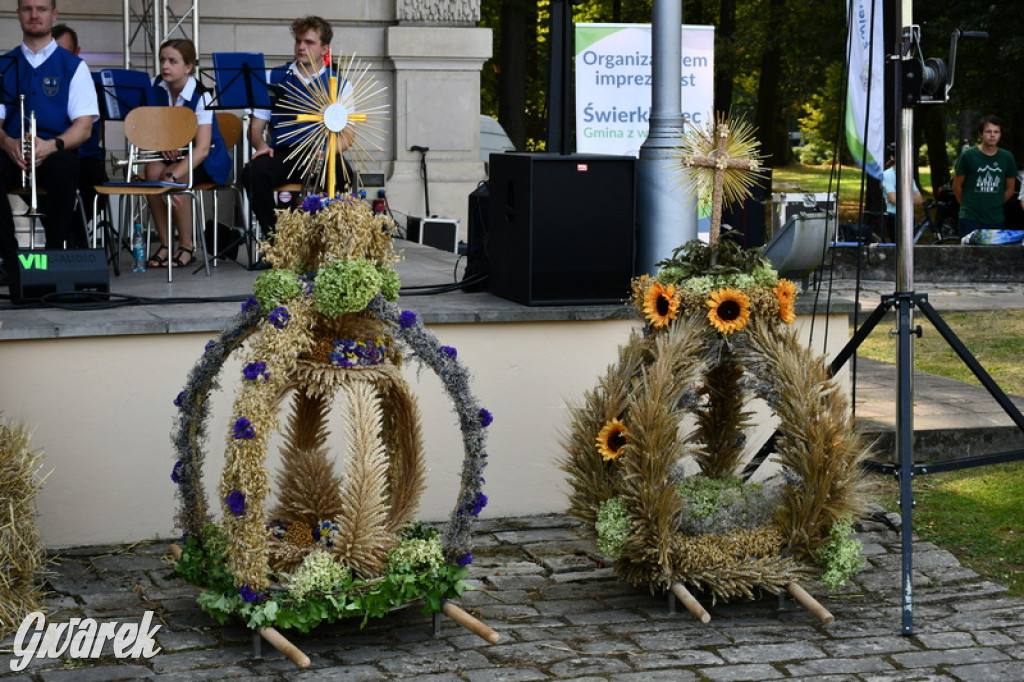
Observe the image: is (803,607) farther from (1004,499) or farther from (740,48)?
(740,48)

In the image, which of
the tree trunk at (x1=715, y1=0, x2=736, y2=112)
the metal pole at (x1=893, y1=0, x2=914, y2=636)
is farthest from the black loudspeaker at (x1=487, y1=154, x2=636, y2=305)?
the tree trunk at (x1=715, y1=0, x2=736, y2=112)

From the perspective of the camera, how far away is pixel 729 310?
5.20 metres

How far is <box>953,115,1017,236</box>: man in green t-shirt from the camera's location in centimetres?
1611

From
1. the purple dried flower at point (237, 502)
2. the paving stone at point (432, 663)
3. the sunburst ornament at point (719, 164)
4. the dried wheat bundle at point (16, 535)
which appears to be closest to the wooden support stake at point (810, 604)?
the paving stone at point (432, 663)

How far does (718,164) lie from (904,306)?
860 mm

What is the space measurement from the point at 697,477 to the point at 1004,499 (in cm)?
208

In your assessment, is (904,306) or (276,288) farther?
(904,306)

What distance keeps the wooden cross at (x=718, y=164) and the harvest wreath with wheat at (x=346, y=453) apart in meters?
1.20

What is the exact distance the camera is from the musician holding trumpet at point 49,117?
27.8 feet

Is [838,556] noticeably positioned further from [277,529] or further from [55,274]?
[55,274]

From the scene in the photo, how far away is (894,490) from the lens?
→ 7090 millimetres

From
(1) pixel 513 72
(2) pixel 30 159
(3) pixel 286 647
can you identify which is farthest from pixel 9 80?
(1) pixel 513 72

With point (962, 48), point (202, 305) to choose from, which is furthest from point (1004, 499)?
point (962, 48)

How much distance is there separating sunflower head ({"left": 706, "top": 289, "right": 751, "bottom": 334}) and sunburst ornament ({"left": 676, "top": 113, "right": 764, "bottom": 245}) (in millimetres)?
290
